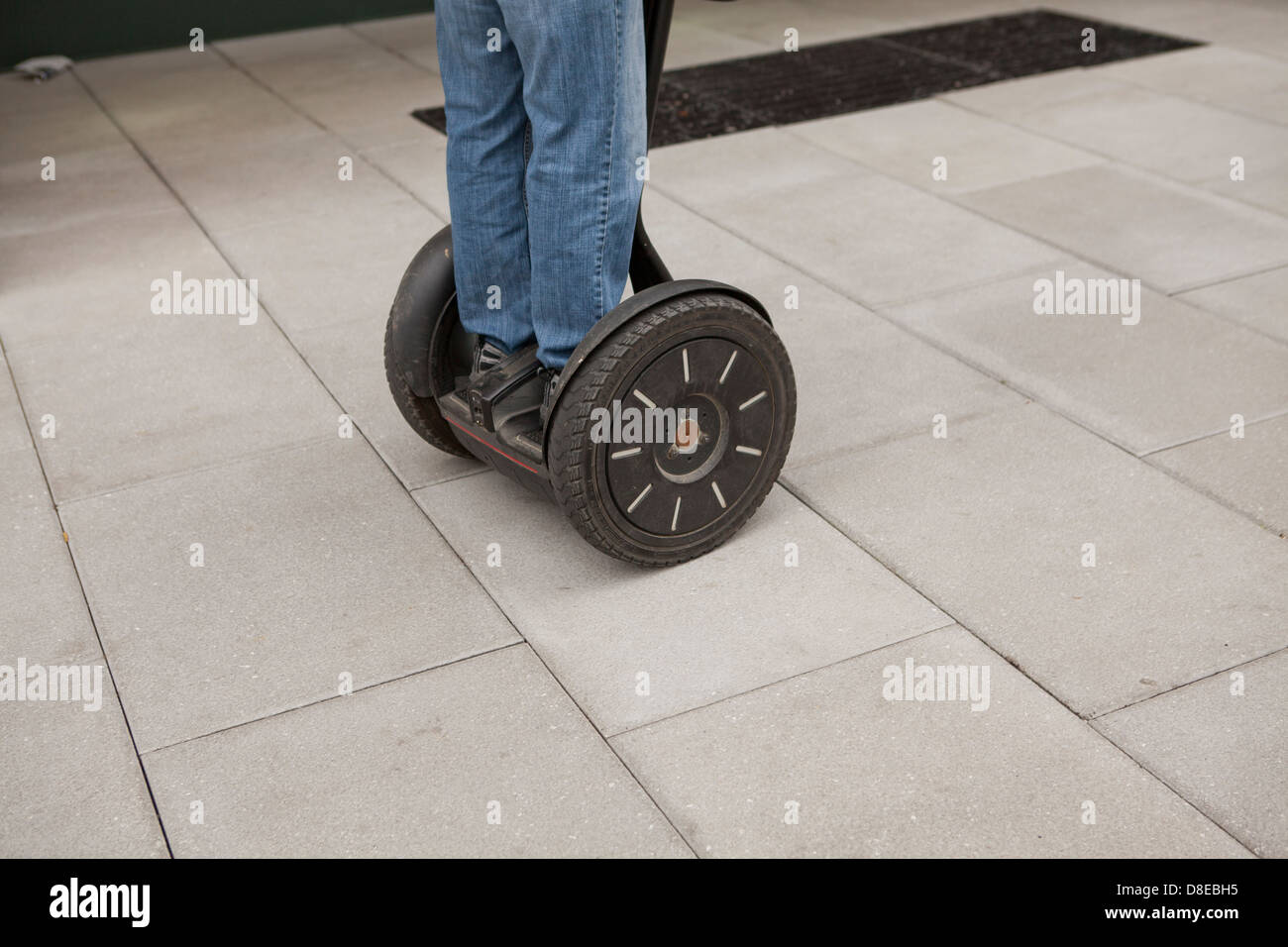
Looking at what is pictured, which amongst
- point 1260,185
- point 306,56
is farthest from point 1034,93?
point 306,56

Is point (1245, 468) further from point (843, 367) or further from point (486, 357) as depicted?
point (486, 357)

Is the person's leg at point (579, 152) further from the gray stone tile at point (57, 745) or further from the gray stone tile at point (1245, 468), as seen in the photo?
the gray stone tile at point (1245, 468)

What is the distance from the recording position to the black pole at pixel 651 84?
8.04ft

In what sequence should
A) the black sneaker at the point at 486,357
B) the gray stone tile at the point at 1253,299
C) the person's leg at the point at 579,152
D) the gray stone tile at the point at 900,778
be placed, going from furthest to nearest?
the gray stone tile at the point at 1253,299 → the black sneaker at the point at 486,357 → the person's leg at the point at 579,152 → the gray stone tile at the point at 900,778

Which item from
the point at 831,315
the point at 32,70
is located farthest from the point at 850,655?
the point at 32,70

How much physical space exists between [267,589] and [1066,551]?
1.44 meters

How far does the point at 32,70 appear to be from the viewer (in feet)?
21.0

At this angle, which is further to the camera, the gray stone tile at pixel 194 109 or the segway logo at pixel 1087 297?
the gray stone tile at pixel 194 109

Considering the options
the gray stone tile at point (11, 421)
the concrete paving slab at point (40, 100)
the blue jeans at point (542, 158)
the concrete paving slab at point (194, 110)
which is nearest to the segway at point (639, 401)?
the blue jeans at point (542, 158)

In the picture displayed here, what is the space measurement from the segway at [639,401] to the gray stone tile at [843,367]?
0.41 metres

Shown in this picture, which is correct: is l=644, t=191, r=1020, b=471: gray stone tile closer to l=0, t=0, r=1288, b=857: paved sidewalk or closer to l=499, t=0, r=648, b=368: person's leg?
l=0, t=0, r=1288, b=857: paved sidewalk

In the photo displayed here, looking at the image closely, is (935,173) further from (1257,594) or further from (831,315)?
(1257,594)

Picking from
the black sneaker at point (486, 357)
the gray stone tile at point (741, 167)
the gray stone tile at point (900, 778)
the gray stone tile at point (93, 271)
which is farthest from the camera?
the gray stone tile at point (741, 167)

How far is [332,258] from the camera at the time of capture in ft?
13.6
